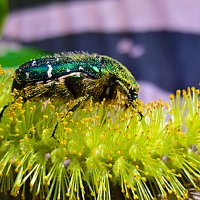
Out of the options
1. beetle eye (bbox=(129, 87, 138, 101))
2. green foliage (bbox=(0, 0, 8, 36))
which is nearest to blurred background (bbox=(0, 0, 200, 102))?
green foliage (bbox=(0, 0, 8, 36))

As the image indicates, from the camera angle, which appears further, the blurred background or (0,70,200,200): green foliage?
the blurred background

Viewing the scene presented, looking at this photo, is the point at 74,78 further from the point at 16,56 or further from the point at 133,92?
the point at 16,56

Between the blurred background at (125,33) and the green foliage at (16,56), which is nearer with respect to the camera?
the green foliage at (16,56)

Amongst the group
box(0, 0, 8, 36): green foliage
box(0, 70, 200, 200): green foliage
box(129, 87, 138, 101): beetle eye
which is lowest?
box(0, 70, 200, 200): green foliage

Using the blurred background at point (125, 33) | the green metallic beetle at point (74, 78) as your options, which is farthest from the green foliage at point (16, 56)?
the green metallic beetle at point (74, 78)

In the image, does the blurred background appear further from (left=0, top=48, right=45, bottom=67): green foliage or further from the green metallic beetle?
the green metallic beetle

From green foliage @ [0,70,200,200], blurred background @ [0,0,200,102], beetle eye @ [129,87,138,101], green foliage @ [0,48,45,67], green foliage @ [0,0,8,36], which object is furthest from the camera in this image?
blurred background @ [0,0,200,102]

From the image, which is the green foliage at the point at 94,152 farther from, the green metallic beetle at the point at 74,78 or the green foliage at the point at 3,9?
the green foliage at the point at 3,9

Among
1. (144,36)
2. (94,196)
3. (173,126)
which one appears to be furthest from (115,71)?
(144,36)
